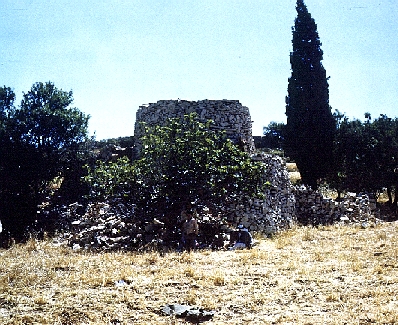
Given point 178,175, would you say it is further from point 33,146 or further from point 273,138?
point 273,138

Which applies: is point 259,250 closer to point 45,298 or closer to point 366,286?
point 366,286

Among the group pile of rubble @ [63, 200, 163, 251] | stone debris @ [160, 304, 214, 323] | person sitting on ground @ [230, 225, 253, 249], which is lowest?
stone debris @ [160, 304, 214, 323]

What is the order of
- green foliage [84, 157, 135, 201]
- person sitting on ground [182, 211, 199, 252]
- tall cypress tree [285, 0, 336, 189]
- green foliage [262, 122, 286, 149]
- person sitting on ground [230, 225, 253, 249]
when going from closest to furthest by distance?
person sitting on ground [182, 211, 199, 252]
person sitting on ground [230, 225, 253, 249]
green foliage [84, 157, 135, 201]
tall cypress tree [285, 0, 336, 189]
green foliage [262, 122, 286, 149]

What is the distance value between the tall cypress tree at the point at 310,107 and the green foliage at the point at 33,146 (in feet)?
41.2

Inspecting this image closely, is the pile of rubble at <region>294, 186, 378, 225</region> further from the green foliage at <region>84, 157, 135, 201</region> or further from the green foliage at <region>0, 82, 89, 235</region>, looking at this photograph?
the green foliage at <region>0, 82, 89, 235</region>

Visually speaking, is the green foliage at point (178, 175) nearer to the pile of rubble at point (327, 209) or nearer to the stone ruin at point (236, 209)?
the stone ruin at point (236, 209)

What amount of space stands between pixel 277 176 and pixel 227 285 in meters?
9.22

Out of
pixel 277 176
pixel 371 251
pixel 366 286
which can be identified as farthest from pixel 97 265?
pixel 277 176

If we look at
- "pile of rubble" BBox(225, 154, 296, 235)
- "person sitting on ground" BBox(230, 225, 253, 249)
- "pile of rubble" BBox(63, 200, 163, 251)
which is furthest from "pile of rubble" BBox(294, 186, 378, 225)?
"pile of rubble" BBox(63, 200, 163, 251)

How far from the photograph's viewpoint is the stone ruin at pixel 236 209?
1187 cm

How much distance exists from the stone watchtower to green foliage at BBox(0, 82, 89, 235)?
12.6 feet

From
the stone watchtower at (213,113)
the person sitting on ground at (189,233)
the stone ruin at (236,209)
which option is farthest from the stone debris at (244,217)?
the stone watchtower at (213,113)

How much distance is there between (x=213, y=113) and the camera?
55.3ft

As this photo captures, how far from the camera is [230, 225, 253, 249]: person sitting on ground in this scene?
37.9 feet
